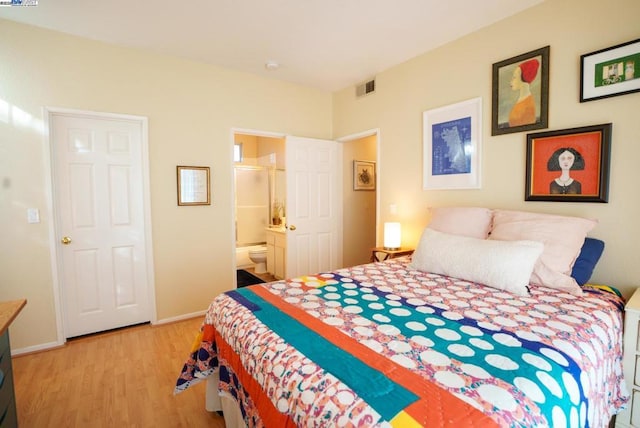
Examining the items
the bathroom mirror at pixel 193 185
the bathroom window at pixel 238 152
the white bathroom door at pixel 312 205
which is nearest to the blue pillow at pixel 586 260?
the white bathroom door at pixel 312 205

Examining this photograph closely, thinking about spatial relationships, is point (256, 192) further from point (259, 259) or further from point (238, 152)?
point (259, 259)

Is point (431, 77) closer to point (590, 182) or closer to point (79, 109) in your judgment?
point (590, 182)

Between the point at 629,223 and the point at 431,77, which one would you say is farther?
the point at 431,77

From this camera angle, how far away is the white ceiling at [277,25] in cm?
225

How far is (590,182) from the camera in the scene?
80.2 inches

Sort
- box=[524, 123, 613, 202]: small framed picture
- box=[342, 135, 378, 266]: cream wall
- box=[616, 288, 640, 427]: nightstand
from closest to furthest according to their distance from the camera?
box=[616, 288, 640, 427]: nightstand → box=[524, 123, 613, 202]: small framed picture → box=[342, 135, 378, 266]: cream wall

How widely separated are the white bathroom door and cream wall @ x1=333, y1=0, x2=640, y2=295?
684mm

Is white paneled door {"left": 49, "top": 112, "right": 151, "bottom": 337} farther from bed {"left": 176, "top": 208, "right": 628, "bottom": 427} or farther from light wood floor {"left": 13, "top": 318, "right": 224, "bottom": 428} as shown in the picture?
bed {"left": 176, "top": 208, "right": 628, "bottom": 427}

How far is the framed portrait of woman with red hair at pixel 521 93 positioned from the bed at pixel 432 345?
0.75m

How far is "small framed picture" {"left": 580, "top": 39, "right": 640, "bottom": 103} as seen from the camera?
6.11 ft

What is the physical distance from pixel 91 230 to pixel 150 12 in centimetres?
192

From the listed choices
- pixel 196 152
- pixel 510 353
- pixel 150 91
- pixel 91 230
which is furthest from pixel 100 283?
pixel 510 353

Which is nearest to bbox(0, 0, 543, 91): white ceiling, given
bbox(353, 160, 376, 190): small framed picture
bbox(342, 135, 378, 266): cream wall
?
bbox(342, 135, 378, 266): cream wall

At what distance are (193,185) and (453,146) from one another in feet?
8.52
